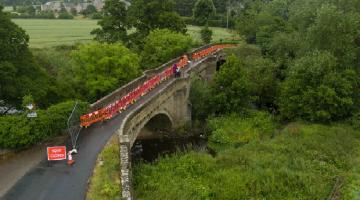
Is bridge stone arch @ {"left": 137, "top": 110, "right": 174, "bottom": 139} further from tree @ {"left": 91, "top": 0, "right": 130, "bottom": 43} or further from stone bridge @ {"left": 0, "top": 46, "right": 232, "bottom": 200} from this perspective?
tree @ {"left": 91, "top": 0, "right": 130, "bottom": 43}

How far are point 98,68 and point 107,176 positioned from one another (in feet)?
64.8

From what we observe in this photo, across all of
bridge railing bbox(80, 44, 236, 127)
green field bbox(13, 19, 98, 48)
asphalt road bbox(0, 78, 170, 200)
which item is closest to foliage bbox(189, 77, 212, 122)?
bridge railing bbox(80, 44, 236, 127)

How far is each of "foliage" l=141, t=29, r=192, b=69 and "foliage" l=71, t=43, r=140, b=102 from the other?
1274 centimetres

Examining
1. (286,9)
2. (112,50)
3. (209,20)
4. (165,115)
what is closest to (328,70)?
(165,115)

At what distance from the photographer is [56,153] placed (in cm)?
2780

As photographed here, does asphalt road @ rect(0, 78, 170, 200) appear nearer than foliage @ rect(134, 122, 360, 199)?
Yes

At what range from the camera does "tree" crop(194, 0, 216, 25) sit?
99188mm

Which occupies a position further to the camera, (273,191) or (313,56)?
(313,56)

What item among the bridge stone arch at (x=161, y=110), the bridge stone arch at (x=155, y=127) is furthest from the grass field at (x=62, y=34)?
the bridge stone arch at (x=155, y=127)

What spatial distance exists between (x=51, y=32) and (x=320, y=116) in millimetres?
57887

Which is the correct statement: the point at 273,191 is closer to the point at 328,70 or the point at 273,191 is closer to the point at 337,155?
the point at 337,155

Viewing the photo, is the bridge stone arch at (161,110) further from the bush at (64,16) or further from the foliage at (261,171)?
the bush at (64,16)

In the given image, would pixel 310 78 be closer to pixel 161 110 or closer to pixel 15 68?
pixel 161 110

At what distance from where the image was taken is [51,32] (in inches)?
3290
